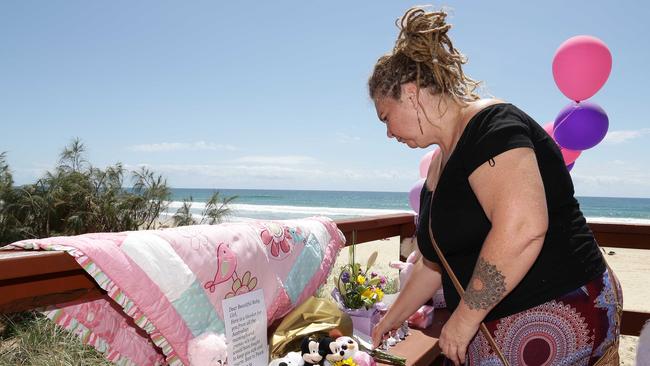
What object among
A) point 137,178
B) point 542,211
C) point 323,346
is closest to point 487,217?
point 542,211

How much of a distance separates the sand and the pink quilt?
2046mm

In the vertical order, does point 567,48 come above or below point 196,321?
above

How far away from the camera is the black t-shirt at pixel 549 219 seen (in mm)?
1193

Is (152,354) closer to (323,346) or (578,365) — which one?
(323,346)

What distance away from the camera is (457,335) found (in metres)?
1.21

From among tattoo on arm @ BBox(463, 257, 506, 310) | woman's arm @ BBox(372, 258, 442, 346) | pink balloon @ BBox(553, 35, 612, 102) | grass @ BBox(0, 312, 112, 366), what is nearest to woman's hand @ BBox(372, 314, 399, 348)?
woman's arm @ BBox(372, 258, 442, 346)

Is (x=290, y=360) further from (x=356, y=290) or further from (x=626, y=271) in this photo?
(x=626, y=271)

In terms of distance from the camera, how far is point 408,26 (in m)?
1.29

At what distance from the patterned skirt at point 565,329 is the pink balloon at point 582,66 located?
252 centimetres

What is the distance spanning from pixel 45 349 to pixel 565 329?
2.63 meters

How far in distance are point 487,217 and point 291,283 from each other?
93 cm

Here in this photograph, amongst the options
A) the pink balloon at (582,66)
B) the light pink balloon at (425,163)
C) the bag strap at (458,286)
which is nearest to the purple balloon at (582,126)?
the pink balloon at (582,66)

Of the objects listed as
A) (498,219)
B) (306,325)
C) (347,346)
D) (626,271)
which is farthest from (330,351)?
(626,271)

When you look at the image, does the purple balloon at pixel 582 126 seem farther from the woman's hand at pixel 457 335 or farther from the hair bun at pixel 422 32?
the woman's hand at pixel 457 335
